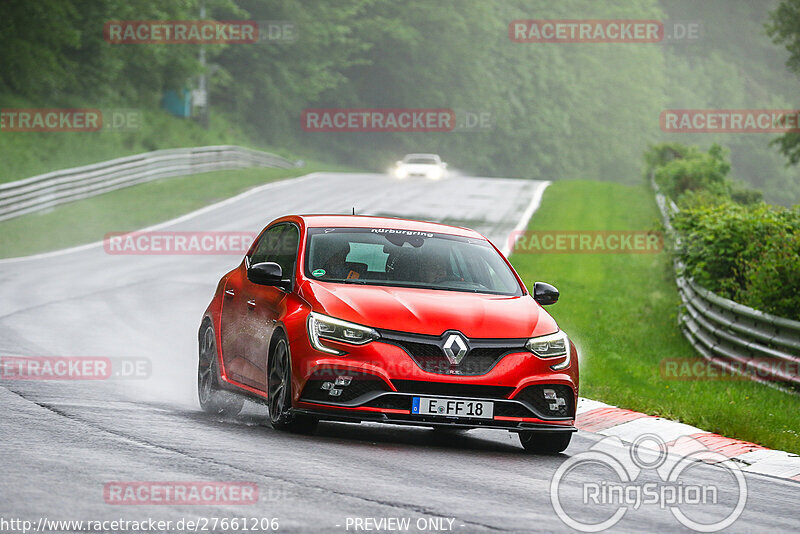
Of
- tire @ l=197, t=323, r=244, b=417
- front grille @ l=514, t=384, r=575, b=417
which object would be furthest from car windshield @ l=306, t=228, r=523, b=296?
tire @ l=197, t=323, r=244, b=417

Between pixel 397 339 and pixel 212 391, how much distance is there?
8.21 feet

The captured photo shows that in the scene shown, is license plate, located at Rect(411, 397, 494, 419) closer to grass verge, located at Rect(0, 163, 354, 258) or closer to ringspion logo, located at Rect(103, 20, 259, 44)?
grass verge, located at Rect(0, 163, 354, 258)

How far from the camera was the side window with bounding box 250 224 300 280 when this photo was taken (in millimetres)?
9428

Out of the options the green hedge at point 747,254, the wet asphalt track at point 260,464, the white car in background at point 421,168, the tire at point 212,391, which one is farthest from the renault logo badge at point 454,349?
the white car in background at point 421,168

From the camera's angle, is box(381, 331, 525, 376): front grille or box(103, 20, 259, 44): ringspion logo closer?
box(381, 331, 525, 376): front grille

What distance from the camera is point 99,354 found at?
12828 millimetres

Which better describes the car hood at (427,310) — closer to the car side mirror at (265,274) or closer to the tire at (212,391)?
the car side mirror at (265,274)

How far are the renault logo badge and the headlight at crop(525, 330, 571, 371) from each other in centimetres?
53

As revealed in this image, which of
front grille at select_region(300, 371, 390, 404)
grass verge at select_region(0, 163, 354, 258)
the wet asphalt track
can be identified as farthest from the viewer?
grass verge at select_region(0, 163, 354, 258)

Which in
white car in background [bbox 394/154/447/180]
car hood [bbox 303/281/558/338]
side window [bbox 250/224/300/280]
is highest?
white car in background [bbox 394/154/447/180]

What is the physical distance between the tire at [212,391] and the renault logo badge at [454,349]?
7.83 ft

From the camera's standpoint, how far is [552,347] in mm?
8609

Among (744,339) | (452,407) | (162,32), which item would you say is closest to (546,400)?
(452,407)

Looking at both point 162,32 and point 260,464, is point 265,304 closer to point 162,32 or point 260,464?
point 260,464
